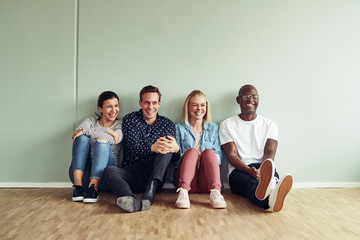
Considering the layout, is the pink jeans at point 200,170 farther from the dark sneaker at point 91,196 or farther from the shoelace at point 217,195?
the dark sneaker at point 91,196

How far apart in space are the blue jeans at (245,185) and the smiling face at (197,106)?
2.07 feet

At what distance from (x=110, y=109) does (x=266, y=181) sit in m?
1.55

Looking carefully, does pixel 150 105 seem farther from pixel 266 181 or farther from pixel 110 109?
pixel 266 181

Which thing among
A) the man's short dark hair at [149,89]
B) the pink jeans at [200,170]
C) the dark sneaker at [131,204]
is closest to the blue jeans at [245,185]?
the pink jeans at [200,170]

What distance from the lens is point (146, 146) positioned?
306 cm

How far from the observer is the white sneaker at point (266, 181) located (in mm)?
2454

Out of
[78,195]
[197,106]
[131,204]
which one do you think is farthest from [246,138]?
[78,195]

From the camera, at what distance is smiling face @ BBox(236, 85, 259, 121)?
3254 millimetres

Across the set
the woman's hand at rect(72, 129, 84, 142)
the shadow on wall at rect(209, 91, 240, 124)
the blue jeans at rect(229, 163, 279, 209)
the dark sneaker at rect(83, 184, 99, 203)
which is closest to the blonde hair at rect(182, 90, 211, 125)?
the shadow on wall at rect(209, 91, 240, 124)

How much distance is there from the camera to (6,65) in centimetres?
326

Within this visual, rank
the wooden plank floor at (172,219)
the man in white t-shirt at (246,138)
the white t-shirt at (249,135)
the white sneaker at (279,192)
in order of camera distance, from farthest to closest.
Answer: the white t-shirt at (249,135) → the man in white t-shirt at (246,138) → the white sneaker at (279,192) → the wooden plank floor at (172,219)

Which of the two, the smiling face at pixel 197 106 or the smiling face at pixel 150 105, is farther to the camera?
the smiling face at pixel 197 106

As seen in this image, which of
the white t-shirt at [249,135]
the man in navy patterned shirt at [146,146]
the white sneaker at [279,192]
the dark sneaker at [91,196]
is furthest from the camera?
the white t-shirt at [249,135]

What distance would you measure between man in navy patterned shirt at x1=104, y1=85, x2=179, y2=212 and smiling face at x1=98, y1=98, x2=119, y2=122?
11cm
